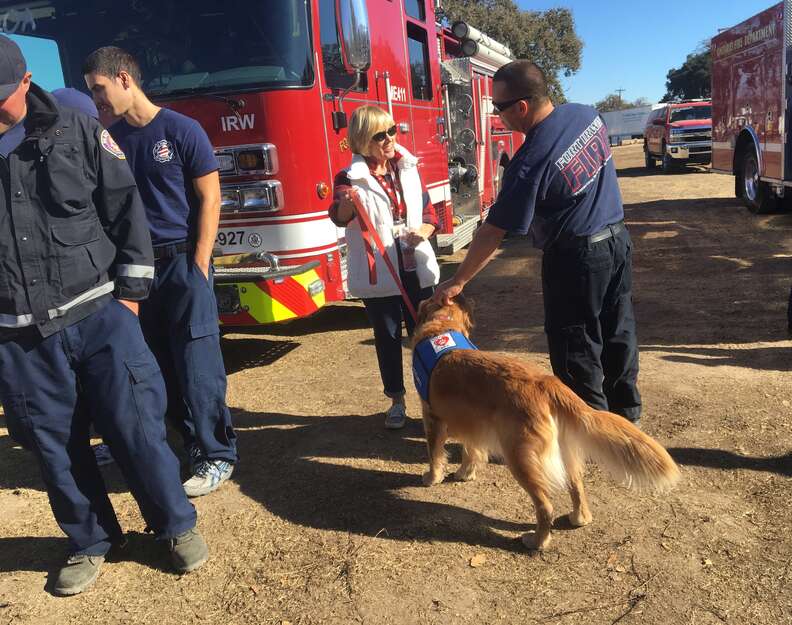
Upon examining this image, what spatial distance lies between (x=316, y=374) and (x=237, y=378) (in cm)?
68

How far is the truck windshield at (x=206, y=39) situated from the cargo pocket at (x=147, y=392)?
8.43ft

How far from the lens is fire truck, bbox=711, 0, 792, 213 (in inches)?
399

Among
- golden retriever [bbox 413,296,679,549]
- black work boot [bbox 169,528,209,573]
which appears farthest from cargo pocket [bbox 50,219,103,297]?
golden retriever [bbox 413,296,679,549]

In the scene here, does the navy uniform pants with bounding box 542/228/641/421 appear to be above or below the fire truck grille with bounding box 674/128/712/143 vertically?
below

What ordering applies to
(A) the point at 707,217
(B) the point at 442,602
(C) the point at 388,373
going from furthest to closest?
1. (A) the point at 707,217
2. (C) the point at 388,373
3. (B) the point at 442,602

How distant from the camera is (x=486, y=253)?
10.4 feet

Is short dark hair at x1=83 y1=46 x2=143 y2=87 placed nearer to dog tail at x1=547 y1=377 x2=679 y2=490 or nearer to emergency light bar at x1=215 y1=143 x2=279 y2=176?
emergency light bar at x1=215 y1=143 x2=279 y2=176

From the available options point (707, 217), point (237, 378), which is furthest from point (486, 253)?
point (707, 217)

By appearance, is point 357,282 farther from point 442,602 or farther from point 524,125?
point 442,602

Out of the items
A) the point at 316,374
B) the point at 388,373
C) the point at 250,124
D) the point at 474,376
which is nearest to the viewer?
the point at 474,376

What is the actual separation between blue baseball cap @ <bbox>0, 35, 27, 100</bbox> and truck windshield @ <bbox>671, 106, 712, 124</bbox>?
72.7ft

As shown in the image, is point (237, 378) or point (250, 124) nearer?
point (250, 124)

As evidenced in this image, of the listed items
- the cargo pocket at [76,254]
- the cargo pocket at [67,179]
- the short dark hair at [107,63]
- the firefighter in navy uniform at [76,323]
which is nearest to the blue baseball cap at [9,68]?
the firefighter in navy uniform at [76,323]

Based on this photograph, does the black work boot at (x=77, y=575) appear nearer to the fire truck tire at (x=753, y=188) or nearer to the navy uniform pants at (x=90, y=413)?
the navy uniform pants at (x=90, y=413)
